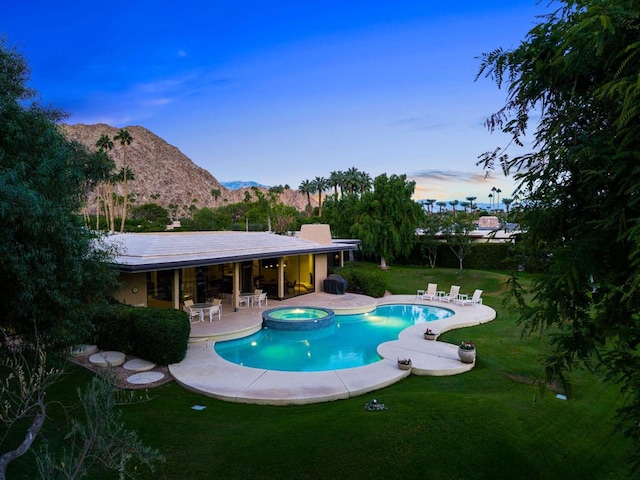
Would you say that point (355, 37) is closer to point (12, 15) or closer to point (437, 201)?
point (12, 15)

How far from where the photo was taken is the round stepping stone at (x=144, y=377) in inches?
393

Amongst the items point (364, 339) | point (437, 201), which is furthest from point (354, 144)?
point (437, 201)

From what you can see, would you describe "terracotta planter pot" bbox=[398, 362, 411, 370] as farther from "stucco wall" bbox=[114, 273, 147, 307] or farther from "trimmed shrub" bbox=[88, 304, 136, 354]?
"stucco wall" bbox=[114, 273, 147, 307]

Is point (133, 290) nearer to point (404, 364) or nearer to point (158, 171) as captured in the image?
point (404, 364)

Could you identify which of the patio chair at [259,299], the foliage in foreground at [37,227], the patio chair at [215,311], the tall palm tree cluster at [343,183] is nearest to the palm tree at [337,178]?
the tall palm tree cluster at [343,183]

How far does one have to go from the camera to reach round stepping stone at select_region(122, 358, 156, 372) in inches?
423

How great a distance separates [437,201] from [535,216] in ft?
419

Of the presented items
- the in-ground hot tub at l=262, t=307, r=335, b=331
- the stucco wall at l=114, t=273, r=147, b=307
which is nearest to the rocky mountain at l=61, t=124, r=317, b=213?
the in-ground hot tub at l=262, t=307, r=335, b=331

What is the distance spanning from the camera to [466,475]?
5.57 meters

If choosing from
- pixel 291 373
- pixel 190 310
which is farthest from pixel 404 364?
pixel 190 310

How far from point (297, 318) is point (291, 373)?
6648 mm

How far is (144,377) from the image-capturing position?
10258 millimetres

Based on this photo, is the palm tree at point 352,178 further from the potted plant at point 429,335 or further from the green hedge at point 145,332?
the green hedge at point 145,332

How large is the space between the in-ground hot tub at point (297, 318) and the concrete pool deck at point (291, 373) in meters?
0.69
